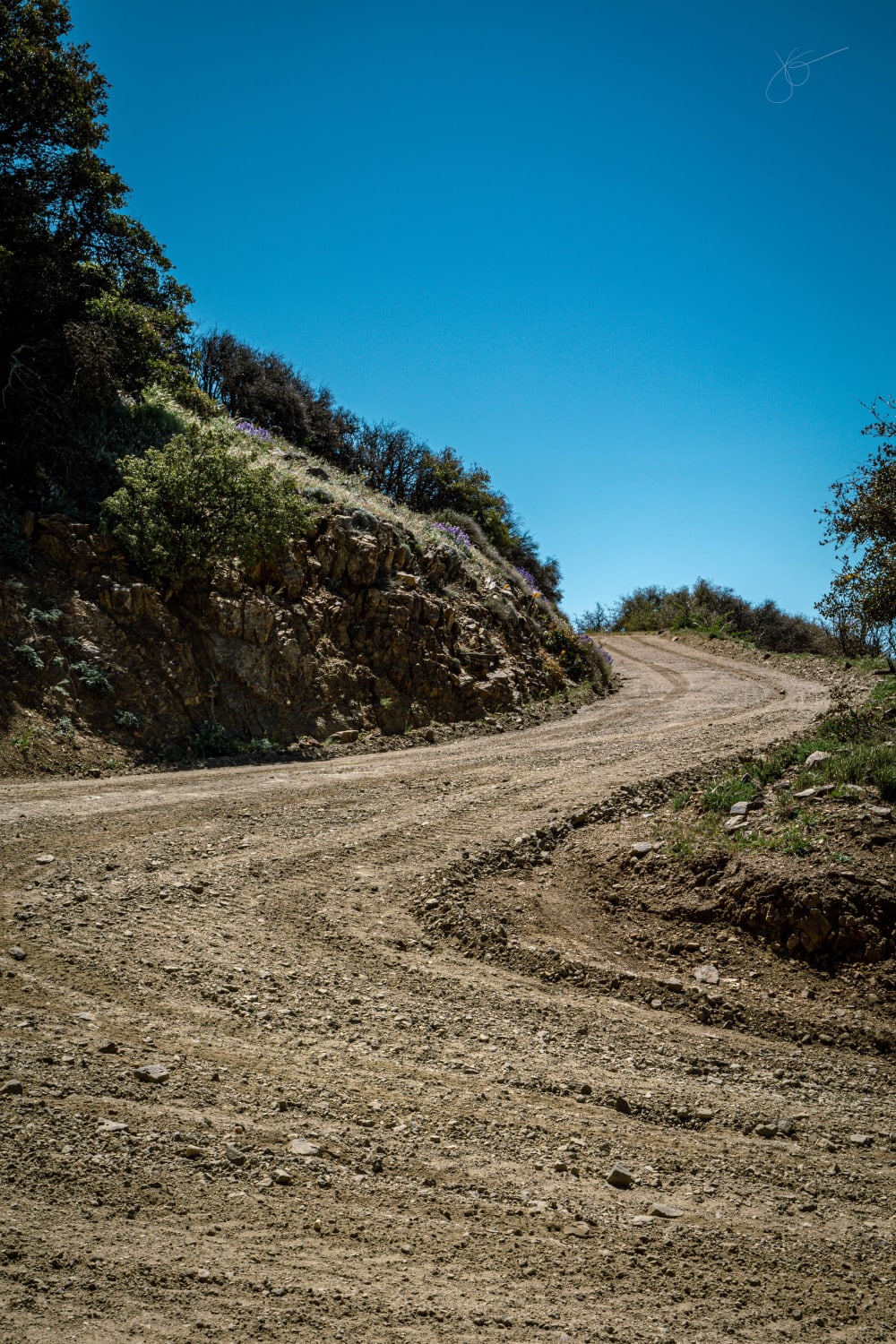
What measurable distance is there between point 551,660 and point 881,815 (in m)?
Answer: 11.4

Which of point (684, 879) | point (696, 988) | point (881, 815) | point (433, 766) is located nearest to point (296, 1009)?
point (696, 988)

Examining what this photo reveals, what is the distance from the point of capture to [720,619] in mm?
32156

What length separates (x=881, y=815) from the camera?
6496mm

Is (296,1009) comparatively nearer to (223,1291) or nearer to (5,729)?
(223,1291)

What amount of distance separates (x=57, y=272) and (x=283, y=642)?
7.25m

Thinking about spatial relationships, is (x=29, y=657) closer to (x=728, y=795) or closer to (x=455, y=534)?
(x=728, y=795)

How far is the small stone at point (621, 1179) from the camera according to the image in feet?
11.8

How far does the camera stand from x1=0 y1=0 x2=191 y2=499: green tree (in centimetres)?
1254

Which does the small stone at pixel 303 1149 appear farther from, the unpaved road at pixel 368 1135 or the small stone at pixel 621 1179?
the small stone at pixel 621 1179

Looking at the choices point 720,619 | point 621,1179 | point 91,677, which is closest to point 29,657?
point 91,677

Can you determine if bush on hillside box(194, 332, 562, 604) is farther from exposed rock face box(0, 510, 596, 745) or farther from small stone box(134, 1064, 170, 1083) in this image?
small stone box(134, 1064, 170, 1083)

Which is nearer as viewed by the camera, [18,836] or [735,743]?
[18,836]

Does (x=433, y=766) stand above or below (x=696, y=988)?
above

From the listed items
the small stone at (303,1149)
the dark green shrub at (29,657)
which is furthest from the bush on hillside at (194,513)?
the small stone at (303,1149)
